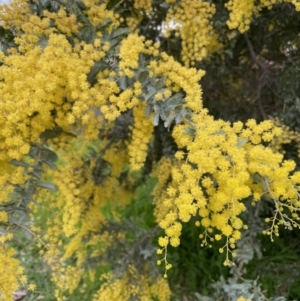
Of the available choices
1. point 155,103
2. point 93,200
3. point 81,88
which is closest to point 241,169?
point 155,103

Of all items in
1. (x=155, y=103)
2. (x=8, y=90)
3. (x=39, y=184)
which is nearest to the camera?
(x=8, y=90)

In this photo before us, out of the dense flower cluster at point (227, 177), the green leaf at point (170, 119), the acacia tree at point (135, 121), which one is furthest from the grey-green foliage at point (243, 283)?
the green leaf at point (170, 119)

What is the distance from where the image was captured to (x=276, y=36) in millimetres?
2910

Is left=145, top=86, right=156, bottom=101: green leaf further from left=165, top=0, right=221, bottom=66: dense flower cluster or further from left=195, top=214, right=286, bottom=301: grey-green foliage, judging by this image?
left=195, top=214, right=286, bottom=301: grey-green foliage

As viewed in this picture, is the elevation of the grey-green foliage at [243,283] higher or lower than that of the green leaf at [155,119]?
lower

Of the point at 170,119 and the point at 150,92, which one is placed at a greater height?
the point at 150,92

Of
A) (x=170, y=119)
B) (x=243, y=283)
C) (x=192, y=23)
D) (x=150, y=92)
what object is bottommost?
(x=243, y=283)

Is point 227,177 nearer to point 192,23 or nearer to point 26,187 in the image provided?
point 26,187

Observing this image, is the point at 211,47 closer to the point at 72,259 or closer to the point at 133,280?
the point at 133,280

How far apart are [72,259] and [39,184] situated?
6.85 ft

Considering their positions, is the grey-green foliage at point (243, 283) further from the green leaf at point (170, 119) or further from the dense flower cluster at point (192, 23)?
the dense flower cluster at point (192, 23)

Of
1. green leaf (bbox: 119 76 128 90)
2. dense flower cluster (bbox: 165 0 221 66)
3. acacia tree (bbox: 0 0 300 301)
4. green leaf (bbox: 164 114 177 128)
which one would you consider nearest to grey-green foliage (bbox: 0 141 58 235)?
acacia tree (bbox: 0 0 300 301)

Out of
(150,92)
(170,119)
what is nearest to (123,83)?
(150,92)

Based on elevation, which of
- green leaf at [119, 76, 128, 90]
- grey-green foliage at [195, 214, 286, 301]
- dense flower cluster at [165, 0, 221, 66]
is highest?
dense flower cluster at [165, 0, 221, 66]
